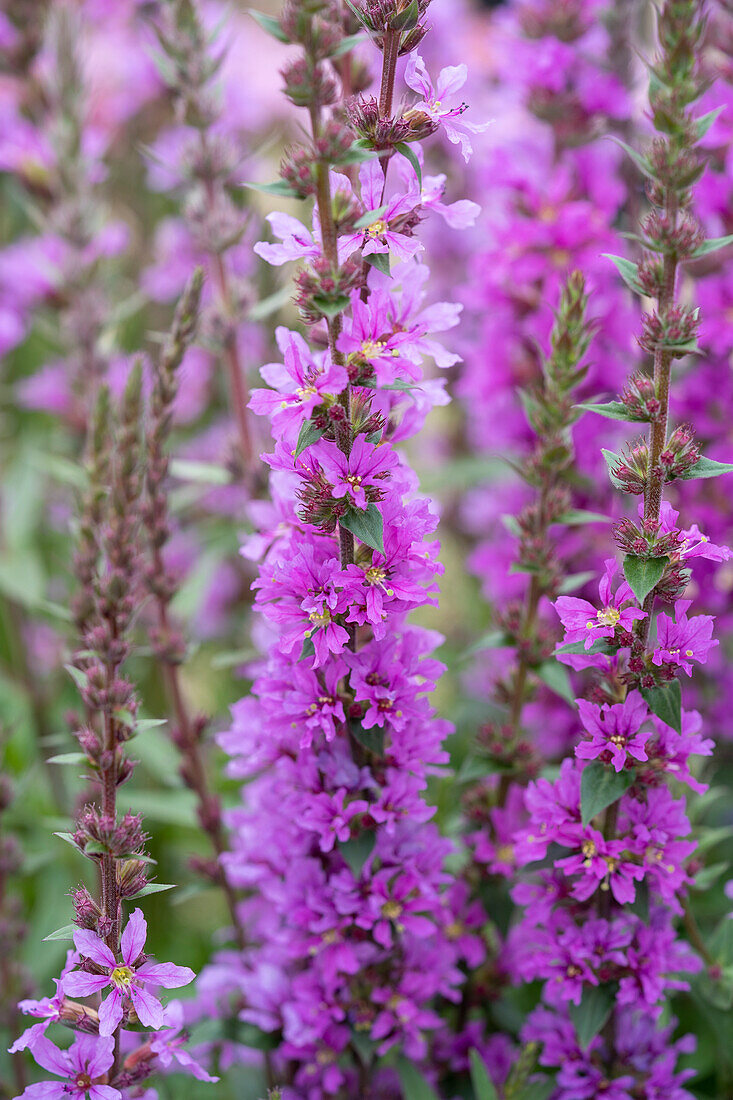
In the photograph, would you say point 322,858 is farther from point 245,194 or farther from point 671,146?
point 245,194

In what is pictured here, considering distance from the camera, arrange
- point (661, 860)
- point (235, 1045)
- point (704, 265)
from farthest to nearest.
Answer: point (704, 265) < point (235, 1045) < point (661, 860)

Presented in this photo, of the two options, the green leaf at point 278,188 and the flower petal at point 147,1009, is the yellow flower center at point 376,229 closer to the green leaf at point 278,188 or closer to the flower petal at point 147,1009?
the green leaf at point 278,188

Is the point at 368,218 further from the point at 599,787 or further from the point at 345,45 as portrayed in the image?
the point at 599,787

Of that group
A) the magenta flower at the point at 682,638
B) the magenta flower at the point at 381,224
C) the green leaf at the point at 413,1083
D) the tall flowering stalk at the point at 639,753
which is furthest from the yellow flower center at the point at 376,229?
the green leaf at the point at 413,1083

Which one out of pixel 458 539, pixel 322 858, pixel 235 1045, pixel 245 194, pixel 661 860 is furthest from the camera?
pixel 458 539

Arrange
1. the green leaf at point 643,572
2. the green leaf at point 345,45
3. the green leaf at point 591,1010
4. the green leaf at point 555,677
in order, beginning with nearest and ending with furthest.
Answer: the green leaf at point 345,45 < the green leaf at point 643,572 < the green leaf at point 591,1010 < the green leaf at point 555,677

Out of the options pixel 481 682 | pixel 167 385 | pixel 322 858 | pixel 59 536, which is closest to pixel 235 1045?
pixel 322 858
